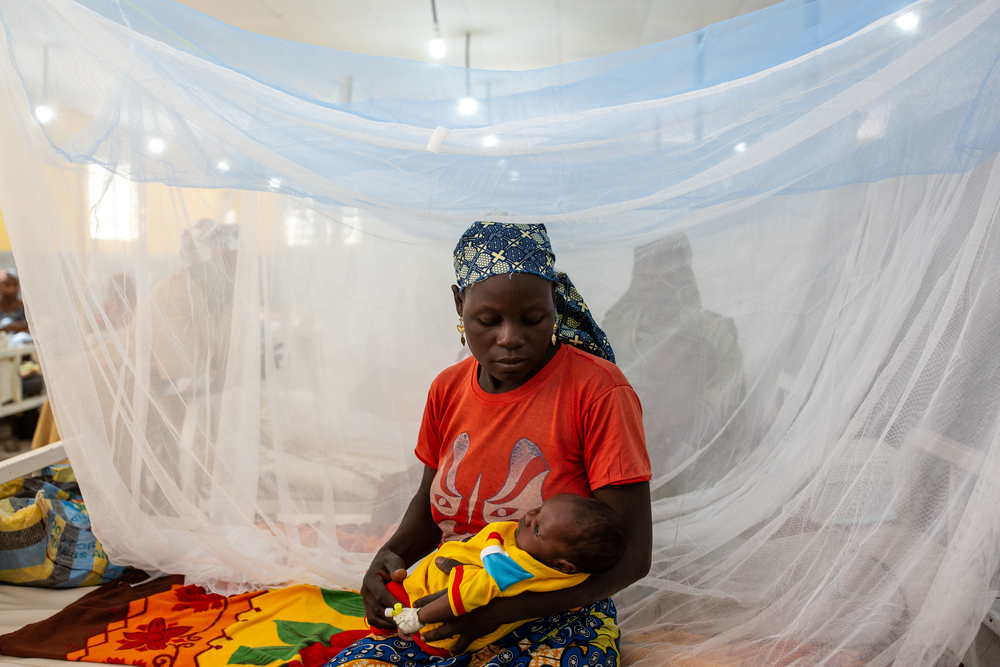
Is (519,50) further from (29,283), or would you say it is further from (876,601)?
(876,601)

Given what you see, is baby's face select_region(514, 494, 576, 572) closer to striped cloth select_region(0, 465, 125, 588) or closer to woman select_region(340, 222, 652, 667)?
woman select_region(340, 222, 652, 667)

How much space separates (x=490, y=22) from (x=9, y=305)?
14.8 feet

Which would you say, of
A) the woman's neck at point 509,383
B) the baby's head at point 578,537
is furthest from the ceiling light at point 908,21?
the baby's head at point 578,537

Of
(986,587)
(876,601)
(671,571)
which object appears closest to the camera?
(986,587)

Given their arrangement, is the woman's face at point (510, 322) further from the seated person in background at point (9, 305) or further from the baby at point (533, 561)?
the seated person in background at point (9, 305)

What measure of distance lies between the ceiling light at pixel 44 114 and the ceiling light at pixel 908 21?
6.09 feet

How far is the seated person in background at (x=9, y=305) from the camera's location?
5.03 metres

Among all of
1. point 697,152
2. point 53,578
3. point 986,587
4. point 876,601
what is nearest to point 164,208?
point 53,578

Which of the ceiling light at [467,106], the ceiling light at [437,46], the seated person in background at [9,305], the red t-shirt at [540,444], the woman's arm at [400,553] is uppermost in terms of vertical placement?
the ceiling light at [437,46]

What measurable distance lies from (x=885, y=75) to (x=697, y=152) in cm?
36

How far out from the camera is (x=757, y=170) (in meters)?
1.36

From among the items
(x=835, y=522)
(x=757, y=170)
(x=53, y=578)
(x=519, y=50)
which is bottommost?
(x=53, y=578)

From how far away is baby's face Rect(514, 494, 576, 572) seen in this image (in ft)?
3.72

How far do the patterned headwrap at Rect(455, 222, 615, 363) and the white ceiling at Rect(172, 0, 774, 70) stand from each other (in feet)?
13.7
